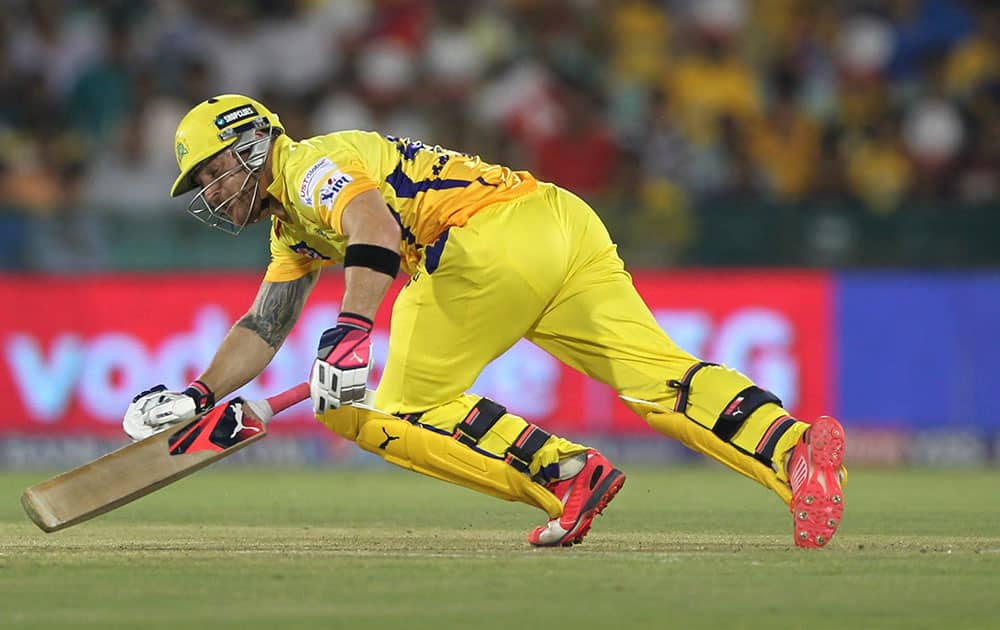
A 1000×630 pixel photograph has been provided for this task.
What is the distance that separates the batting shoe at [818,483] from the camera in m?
6.70

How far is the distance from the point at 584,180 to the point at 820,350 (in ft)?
7.78

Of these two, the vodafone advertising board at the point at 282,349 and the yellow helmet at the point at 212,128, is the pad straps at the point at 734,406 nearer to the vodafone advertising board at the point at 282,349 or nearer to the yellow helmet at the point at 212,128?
the yellow helmet at the point at 212,128

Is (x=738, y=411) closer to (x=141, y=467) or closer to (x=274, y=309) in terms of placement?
(x=274, y=309)

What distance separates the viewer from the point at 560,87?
15266 millimetres

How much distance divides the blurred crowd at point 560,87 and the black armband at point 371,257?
7340 mm

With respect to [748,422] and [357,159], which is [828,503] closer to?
[748,422]

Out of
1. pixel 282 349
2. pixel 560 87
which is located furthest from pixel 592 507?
pixel 560 87

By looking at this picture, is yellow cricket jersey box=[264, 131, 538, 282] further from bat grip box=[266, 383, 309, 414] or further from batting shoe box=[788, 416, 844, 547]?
batting shoe box=[788, 416, 844, 547]

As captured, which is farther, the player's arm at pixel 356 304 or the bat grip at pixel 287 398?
the bat grip at pixel 287 398

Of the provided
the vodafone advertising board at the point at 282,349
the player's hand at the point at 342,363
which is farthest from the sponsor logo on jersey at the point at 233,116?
the vodafone advertising board at the point at 282,349

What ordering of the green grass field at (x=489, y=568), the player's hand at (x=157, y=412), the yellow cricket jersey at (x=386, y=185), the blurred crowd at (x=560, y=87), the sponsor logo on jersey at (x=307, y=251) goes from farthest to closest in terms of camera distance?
1. the blurred crowd at (x=560, y=87)
2. the sponsor logo on jersey at (x=307, y=251)
3. the player's hand at (x=157, y=412)
4. the yellow cricket jersey at (x=386, y=185)
5. the green grass field at (x=489, y=568)

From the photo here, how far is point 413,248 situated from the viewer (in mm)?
7219

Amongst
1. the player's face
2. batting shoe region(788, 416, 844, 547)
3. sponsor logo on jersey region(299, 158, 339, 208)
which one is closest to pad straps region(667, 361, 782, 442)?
batting shoe region(788, 416, 844, 547)

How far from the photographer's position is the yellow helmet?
6957 millimetres
